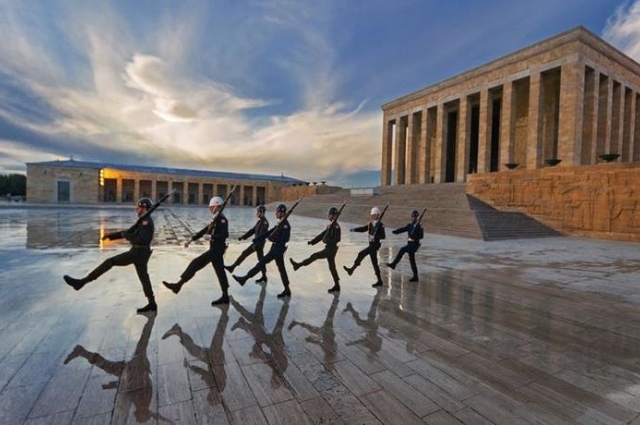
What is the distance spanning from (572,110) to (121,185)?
69.9 m

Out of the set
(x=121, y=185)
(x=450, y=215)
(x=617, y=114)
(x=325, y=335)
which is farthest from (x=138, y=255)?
(x=121, y=185)

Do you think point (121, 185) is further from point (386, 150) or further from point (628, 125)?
point (628, 125)

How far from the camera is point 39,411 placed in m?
2.38

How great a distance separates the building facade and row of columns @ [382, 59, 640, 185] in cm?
2985

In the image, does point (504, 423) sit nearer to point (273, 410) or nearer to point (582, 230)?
point (273, 410)

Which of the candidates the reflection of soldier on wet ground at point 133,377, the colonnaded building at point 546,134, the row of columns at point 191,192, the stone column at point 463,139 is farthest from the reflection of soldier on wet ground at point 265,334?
the row of columns at point 191,192

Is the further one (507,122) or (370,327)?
(507,122)

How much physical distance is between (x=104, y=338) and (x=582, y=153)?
3299cm

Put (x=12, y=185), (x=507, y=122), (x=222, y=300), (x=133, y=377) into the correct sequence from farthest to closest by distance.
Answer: (x=12, y=185), (x=507, y=122), (x=222, y=300), (x=133, y=377)

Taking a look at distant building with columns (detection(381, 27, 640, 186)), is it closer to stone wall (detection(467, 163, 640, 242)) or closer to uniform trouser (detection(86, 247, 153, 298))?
stone wall (detection(467, 163, 640, 242))

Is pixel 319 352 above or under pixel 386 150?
under

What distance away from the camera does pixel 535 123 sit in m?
26.8

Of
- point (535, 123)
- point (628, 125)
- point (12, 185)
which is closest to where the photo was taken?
point (535, 123)

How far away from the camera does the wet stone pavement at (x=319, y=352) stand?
8.21 feet
